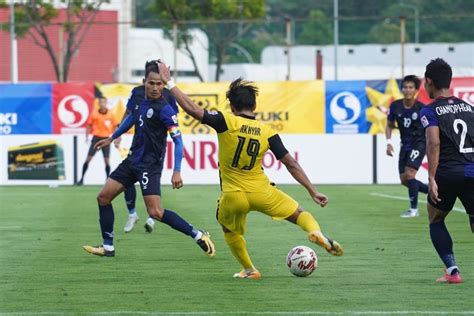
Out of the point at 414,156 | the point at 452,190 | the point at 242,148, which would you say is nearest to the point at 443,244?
the point at 452,190

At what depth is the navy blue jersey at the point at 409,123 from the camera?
60.0ft

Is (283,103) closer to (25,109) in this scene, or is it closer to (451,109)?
(25,109)

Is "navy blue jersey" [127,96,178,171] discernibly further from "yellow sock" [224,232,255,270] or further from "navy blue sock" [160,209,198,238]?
"yellow sock" [224,232,255,270]

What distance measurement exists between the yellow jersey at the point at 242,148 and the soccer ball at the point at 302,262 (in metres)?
0.79

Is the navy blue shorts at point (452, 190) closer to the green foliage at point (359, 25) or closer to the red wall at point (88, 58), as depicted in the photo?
the green foliage at point (359, 25)

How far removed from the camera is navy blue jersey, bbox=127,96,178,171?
12664 mm

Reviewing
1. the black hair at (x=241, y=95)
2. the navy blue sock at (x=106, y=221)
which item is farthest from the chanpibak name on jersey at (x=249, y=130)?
the navy blue sock at (x=106, y=221)

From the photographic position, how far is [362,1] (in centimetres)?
6825

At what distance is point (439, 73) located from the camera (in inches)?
397

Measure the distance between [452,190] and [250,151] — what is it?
179 centimetres

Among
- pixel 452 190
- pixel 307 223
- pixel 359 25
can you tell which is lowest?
pixel 307 223

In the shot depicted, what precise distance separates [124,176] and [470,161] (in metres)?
4.12

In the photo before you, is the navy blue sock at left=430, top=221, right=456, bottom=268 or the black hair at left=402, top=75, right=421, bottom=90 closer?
the navy blue sock at left=430, top=221, right=456, bottom=268

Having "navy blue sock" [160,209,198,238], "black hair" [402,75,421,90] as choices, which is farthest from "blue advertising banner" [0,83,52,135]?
"navy blue sock" [160,209,198,238]
